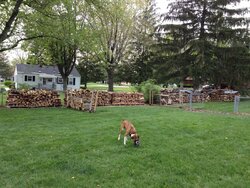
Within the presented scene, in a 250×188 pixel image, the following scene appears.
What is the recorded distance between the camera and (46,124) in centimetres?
821

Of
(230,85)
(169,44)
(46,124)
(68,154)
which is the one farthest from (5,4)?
(230,85)

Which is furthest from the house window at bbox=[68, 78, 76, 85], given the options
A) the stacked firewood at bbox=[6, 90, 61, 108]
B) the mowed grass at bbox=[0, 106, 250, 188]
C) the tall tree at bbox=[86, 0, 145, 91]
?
the mowed grass at bbox=[0, 106, 250, 188]

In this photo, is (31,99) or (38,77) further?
(38,77)

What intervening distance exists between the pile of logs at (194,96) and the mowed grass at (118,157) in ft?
30.5

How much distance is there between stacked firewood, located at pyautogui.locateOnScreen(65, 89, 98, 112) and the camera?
12.2 metres

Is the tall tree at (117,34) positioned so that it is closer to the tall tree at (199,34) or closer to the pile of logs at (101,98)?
the tall tree at (199,34)

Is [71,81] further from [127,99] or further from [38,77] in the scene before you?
[127,99]

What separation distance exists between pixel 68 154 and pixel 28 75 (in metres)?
34.3

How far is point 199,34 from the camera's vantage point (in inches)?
877

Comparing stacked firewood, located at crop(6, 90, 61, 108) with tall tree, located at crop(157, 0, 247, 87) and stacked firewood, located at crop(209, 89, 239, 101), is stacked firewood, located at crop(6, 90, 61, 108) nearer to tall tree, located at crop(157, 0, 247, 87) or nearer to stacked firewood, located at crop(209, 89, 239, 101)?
tall tree, located at crop(157, 0, 247, 87)

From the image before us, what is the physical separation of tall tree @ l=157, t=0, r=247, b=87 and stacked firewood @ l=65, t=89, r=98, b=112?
10343 mm

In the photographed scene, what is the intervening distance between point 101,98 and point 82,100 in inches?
113

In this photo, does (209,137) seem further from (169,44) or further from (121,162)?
(169,44)

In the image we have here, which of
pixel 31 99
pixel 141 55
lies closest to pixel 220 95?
pixel 141 55
